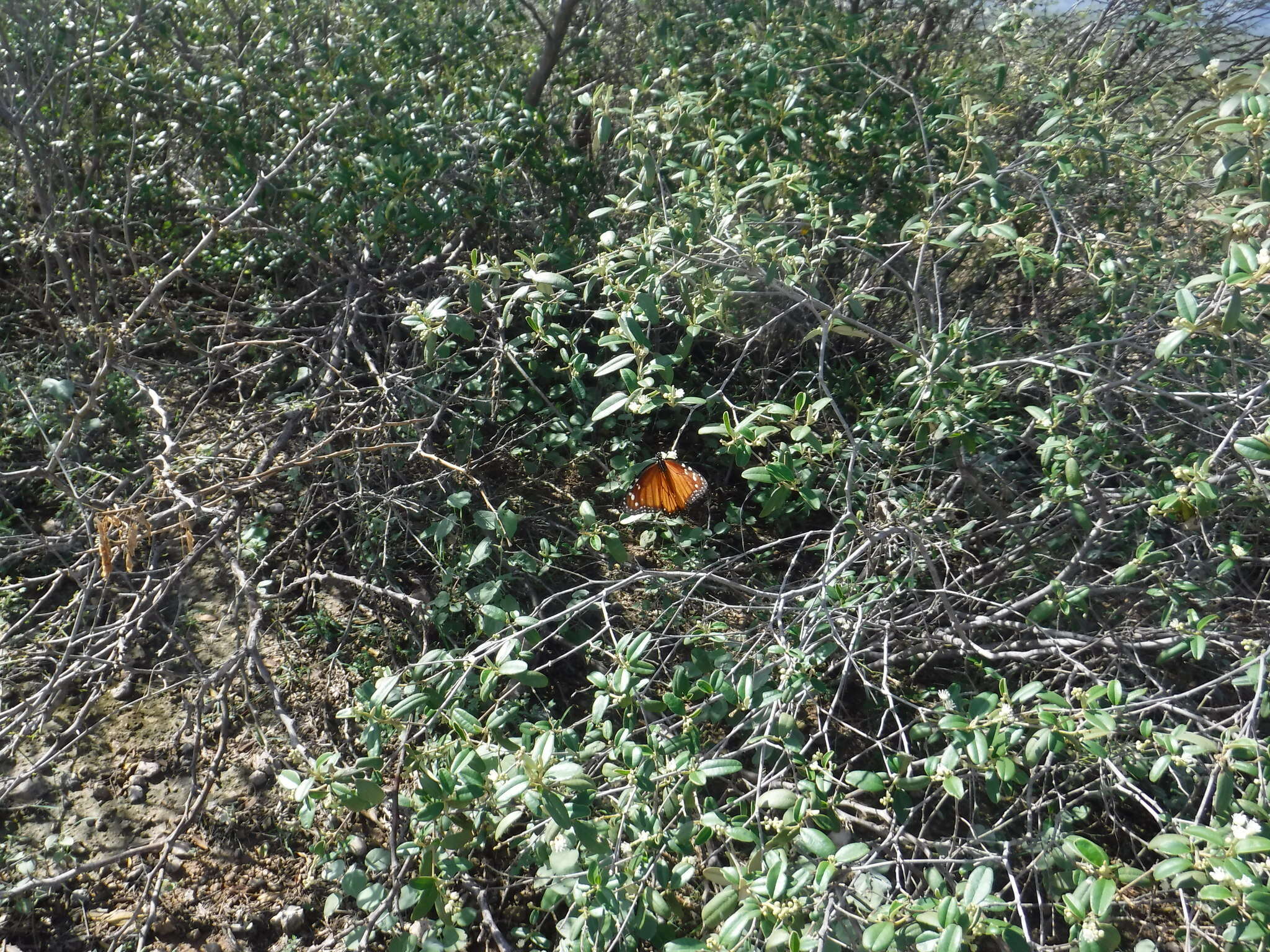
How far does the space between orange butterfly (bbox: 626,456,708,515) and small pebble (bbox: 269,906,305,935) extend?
4.95 feet

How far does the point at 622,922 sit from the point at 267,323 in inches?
110

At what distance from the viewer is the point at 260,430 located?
3367 mm

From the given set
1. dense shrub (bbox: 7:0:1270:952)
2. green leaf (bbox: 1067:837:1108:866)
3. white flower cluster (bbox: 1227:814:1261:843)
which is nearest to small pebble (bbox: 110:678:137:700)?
dense shrub (bbox: 7:0:1270:952)

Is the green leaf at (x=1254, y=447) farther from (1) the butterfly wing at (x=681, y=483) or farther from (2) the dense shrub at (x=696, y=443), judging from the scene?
(1) the butterfly wing at (x=681, y=483)

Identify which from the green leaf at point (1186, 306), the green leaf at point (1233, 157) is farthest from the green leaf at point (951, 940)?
the green leaf at point (1233, 157)

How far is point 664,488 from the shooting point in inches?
119

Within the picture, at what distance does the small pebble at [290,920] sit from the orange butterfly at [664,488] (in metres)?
1.51

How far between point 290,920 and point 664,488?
1.63 metres

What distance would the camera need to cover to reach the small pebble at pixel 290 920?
2.45m

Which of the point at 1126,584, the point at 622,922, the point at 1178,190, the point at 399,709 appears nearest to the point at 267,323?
the point at 399,709

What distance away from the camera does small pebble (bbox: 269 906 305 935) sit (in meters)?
2.45

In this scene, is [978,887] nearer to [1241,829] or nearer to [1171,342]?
[1241,829]

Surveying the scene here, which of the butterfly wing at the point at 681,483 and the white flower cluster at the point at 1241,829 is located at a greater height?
the white flower cluster at the point at 1241,829

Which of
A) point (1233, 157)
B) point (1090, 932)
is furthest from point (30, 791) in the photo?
point (1233, 157)
